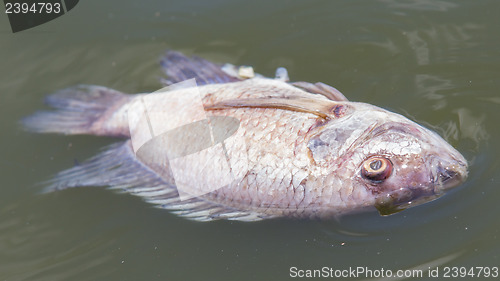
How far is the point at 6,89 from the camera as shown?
566 cm

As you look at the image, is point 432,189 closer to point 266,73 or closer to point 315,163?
point 315,163

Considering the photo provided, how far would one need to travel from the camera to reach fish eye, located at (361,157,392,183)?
3730 mm

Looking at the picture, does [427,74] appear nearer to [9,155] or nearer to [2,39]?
[9,155]

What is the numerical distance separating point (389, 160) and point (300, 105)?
2.27 feet

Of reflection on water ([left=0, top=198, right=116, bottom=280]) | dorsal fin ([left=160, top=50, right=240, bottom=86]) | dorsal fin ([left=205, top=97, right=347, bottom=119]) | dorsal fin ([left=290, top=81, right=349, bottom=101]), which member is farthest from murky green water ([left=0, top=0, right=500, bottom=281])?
dorsal fin ([left=205, top=97, right=347, bottom=119])

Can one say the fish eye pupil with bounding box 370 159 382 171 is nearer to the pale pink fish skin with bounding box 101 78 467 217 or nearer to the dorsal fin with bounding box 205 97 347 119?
the pale pink fish skin with bounding box 101 78 467 217

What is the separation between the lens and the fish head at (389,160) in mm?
3768

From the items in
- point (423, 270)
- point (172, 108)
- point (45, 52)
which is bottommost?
point (423, 270)

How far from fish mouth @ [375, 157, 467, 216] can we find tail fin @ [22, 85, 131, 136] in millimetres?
2222

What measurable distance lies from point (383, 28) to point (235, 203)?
2412mm

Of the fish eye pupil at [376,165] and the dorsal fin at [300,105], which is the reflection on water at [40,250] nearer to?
the dorsal fin at [300,105]

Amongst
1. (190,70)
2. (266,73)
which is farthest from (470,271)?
(190,70)

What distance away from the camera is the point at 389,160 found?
378 cm

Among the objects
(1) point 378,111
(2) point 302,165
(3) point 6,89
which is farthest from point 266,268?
(3) point 6,89
